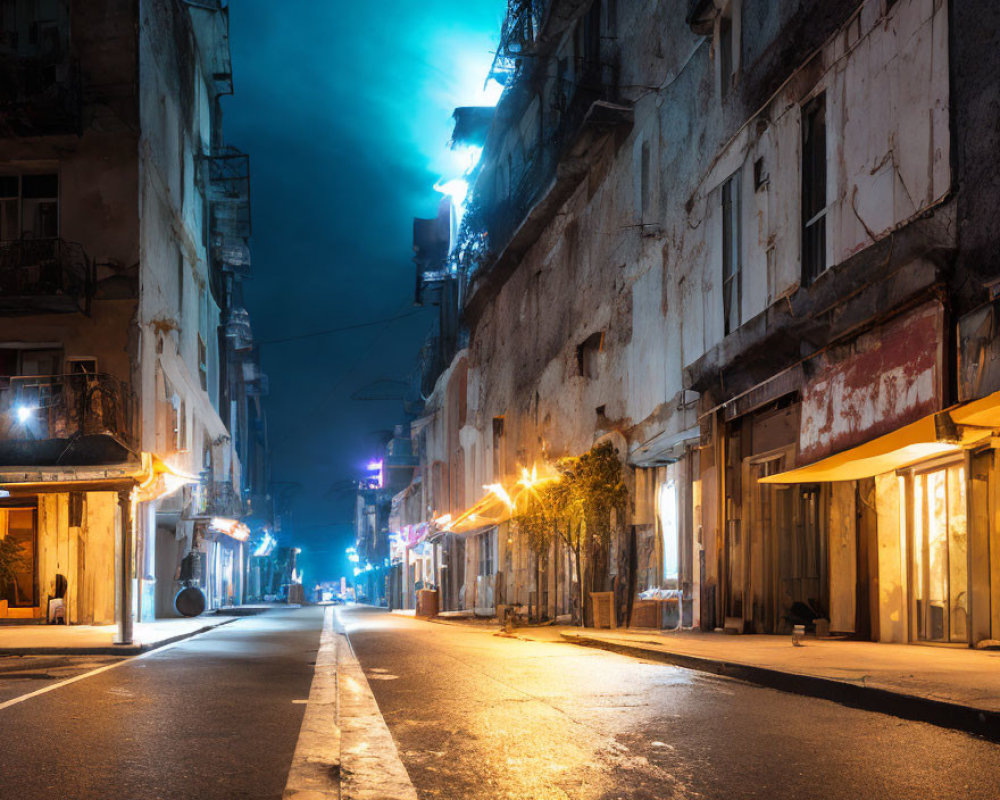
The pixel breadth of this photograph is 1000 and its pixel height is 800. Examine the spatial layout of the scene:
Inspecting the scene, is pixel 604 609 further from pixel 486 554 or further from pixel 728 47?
pixel 486 554

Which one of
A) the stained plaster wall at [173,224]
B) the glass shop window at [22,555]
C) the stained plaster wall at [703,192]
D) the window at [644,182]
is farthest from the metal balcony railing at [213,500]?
the window at [644,182]

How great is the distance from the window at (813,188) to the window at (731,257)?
6.60ft

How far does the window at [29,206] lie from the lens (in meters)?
26.4

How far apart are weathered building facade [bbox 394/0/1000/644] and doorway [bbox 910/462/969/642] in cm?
4

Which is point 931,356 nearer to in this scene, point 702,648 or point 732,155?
point 702,648

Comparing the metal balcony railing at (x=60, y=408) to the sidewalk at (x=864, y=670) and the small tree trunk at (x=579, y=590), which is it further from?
the sidewalk at (x=864, y=670)

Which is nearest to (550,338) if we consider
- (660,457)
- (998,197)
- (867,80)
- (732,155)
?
(660,457)

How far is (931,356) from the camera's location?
37.2 feet

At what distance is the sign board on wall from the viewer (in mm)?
11391

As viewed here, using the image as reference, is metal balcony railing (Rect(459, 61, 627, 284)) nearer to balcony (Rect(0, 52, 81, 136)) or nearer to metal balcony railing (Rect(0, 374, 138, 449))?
balcony (Rect(0, 52, 81, 136))

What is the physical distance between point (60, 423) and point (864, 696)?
20937mm

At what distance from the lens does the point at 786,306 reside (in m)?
14.5

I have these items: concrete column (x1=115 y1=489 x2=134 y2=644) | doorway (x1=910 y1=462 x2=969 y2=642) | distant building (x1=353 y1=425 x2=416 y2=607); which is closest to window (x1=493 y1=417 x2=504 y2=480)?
concrete column (x1=115 y1=489 x2=134 y2=644)

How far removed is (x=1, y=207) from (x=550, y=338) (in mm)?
14706
